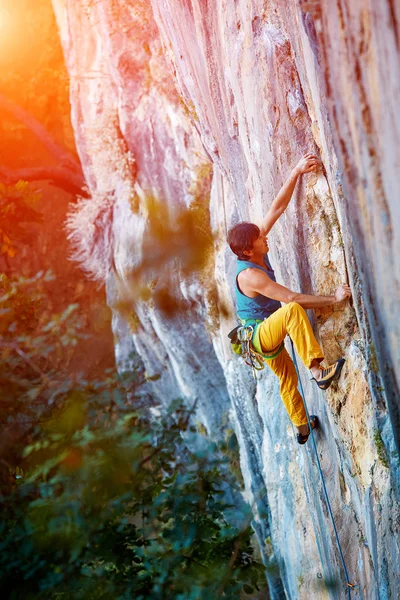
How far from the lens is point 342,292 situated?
2.95m

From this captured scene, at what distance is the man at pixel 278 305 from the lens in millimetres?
3146

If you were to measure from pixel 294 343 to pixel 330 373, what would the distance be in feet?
1.05

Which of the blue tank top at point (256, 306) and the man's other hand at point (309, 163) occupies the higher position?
the man's other hand at point (309, 163)

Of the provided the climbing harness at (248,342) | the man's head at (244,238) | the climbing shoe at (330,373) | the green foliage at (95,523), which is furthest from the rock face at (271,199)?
the green foliage at (95,523)

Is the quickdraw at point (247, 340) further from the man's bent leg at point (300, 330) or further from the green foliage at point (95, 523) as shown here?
the green foliage at point (95, 523)

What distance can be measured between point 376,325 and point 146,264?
6275mm

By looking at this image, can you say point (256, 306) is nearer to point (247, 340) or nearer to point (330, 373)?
point (247, 340)

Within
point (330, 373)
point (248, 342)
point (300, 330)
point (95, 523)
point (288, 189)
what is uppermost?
point (288, 189)

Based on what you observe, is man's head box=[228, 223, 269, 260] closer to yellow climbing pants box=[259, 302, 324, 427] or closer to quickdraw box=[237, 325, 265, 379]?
yellow climbing pants box=[259, 302, 324, 427]

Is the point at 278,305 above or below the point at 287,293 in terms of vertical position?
above

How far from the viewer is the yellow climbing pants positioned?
3.22 meters

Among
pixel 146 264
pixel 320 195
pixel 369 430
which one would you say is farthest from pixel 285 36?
pixel 146 264

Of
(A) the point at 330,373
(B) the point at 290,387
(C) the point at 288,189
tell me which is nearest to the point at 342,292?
(A) the point at 330,373

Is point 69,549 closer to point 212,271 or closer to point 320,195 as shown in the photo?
point 320,195
